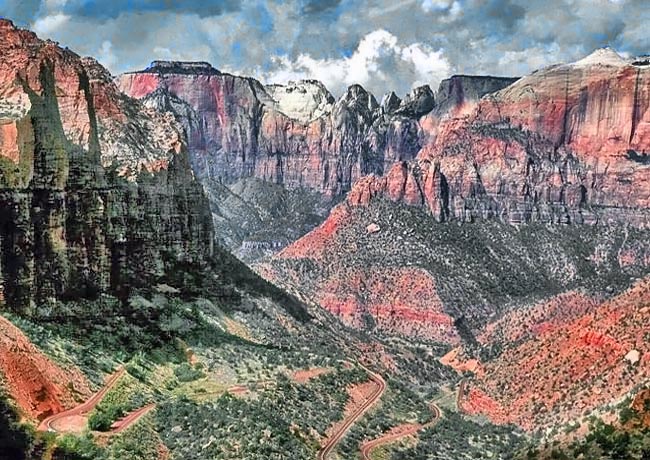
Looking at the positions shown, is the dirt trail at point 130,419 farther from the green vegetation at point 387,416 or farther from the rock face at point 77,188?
the green vegetation at point 387,416

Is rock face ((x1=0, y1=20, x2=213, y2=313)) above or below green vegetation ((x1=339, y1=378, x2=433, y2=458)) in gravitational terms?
above

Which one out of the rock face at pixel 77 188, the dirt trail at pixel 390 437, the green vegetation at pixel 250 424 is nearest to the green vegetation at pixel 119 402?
the green vegetation at pixel 250 424

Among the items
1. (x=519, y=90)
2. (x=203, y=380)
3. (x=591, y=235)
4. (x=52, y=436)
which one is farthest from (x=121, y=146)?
(x=519, y=90)

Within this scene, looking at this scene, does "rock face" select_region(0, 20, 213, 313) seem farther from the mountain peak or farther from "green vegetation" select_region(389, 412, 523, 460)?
the mountain peak

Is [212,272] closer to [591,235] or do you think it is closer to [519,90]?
[591,235]

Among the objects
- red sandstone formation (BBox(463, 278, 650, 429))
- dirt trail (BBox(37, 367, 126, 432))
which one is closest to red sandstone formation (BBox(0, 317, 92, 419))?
dirt trail (BBox(37, 367, 126, 432))
